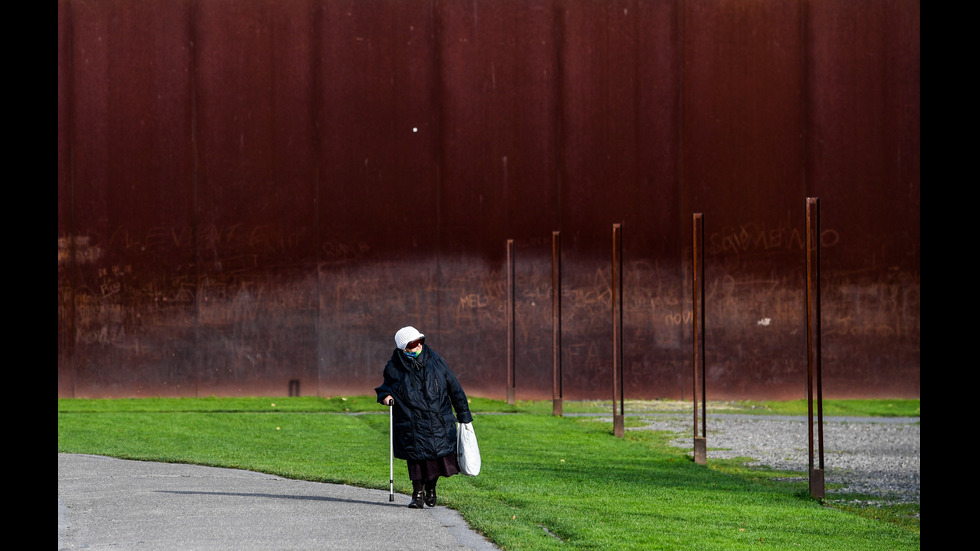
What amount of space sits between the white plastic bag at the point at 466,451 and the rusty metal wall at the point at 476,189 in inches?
631

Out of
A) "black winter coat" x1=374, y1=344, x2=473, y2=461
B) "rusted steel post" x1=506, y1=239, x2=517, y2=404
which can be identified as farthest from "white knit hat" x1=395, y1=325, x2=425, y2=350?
"rusted steel post" x1=506, y1=239, x2=517, y2=404

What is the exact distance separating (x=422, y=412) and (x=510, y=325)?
15.5m

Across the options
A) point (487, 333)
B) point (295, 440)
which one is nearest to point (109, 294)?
point (487, 333)

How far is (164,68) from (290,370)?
21.7 feet

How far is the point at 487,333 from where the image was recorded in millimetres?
28750

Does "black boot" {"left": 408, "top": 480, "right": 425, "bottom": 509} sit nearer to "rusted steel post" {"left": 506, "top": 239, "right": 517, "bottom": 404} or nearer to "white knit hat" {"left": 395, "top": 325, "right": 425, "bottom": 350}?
"white knit hat" {"left": 395, "top": 325, "right": 425, "bottom": 350}

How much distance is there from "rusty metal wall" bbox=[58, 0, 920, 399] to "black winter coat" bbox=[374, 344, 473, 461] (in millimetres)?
15969

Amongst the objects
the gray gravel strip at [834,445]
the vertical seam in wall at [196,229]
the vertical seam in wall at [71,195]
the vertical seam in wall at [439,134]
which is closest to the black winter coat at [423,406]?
the gray gravel strip at [834,445]

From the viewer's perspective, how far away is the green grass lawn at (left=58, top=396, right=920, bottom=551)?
444 inches

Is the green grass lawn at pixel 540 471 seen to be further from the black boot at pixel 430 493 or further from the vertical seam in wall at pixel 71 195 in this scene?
the vertical seam in wall at pixel 71 195

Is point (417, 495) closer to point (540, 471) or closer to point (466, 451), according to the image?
point (466, 451)

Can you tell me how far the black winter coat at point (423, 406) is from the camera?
1241 cm
